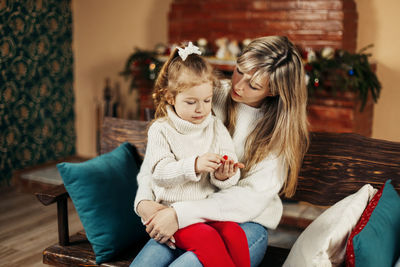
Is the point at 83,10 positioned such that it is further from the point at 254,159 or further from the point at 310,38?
the point at 254,159

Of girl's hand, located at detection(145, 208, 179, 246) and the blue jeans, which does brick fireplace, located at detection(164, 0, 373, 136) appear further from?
girl's hand, located at detection(145, 208, 179, 246)

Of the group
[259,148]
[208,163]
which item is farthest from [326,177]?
[208,163]

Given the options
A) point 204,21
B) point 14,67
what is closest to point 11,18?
point 14,67

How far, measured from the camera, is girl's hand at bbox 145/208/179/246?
4.50 ft

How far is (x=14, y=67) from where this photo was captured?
362 centimetres

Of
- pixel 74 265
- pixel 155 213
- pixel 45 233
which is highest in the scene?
Answer: pixel 155 213

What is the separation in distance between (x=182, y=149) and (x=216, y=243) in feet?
1.17

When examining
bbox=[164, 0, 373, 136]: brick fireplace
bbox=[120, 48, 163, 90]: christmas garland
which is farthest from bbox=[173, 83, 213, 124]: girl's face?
bbox=[120, 48, 163, 90]: christmas garland

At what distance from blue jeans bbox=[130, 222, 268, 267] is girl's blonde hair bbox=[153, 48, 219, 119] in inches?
19.2

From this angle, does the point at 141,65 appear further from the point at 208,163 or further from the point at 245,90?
the point at 208,163

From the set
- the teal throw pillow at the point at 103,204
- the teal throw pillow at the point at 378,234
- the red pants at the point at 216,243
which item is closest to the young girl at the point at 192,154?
the red pants at the point at 216,243

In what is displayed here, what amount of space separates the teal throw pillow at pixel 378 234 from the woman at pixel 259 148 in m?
0.32

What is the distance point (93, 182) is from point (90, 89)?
3.01 metres

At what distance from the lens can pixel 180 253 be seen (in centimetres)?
145
